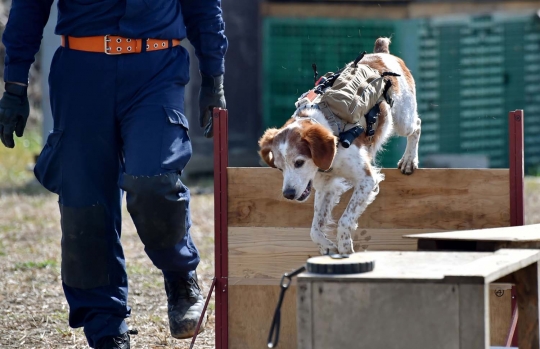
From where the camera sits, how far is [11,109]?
4266 millimetres

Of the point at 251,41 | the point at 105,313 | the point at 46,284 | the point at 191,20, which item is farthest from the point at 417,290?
the point at 251,41

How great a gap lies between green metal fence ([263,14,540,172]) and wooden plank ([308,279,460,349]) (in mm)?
9854

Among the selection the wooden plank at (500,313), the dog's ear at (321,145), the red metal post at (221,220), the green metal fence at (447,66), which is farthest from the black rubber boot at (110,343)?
the green metal fence at (447,66)

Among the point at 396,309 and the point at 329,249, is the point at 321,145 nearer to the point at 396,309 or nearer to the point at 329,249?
the point at 329,249

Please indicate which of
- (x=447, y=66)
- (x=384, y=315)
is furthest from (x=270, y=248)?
(x=447, y=66)

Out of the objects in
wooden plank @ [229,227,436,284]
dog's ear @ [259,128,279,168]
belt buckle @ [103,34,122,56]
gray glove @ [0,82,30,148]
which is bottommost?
wooden plank @ [229,227,436,284]

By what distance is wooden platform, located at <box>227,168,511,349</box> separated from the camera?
4188 millimetres

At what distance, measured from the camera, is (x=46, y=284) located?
6.48m

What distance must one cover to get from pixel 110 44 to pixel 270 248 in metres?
1.20

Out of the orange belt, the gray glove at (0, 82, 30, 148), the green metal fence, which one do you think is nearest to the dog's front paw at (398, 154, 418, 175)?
the orange belt

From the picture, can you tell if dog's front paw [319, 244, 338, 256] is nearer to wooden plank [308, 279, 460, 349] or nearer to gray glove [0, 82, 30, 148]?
wooden plank [308, 279, 460, 349]

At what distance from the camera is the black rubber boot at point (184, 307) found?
425 centimetres

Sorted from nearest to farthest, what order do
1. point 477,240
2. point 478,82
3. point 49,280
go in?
point 477,240 < point 49,280 < point 478,82

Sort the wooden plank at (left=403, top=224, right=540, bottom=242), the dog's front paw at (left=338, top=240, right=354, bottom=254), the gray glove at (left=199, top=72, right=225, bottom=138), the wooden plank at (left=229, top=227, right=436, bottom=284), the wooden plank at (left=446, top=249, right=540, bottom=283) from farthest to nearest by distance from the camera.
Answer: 1. the gray glove at (left=199, top=72, right=225, bottom=138)
2. the wooden plank at (left=229, top=227, right=436, bottom=284)
3. the dog's front paw at (left=338, top=240, right=354, bottom=254)
4. the wooden plank at (left=403, top=224, right=540, bottom=242)
5. the wooden plank at (left=446, top=249, right=540, bottom=283)
